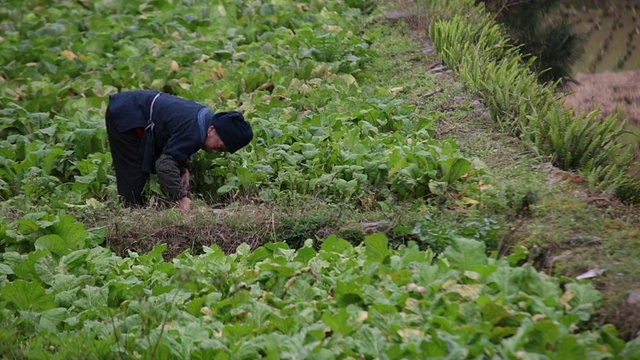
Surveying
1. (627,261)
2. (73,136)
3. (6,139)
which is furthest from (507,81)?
(6,139)

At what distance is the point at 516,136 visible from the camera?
6.76m

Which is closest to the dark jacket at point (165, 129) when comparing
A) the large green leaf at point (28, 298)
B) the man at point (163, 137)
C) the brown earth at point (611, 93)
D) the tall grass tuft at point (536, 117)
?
the man at point (163, 137)

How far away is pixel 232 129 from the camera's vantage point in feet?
19.8

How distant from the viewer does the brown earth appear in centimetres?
1116

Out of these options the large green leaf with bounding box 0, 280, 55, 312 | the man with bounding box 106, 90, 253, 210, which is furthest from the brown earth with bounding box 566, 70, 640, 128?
the large green leaf with bounding box 0, 280, 55, 312

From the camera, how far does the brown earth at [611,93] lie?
11.2 m

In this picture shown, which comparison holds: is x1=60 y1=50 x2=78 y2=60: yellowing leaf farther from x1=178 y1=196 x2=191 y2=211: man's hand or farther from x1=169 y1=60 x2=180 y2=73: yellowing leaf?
x1=178 y1=196 x2=191 y2=211: man's hand

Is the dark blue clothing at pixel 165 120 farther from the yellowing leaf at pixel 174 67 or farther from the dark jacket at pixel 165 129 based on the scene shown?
the yellowing leaf at pixel 174 67

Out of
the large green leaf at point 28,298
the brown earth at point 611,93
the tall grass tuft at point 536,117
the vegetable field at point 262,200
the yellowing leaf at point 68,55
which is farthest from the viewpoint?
the brown earth at point 611,93

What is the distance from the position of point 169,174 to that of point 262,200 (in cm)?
70

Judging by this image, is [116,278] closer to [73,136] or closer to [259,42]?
[73,136]

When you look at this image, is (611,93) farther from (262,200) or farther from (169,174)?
(169,174)

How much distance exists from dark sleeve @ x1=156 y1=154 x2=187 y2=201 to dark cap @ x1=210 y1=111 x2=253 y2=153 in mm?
405

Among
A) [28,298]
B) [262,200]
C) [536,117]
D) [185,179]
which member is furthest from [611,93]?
[28,298]
